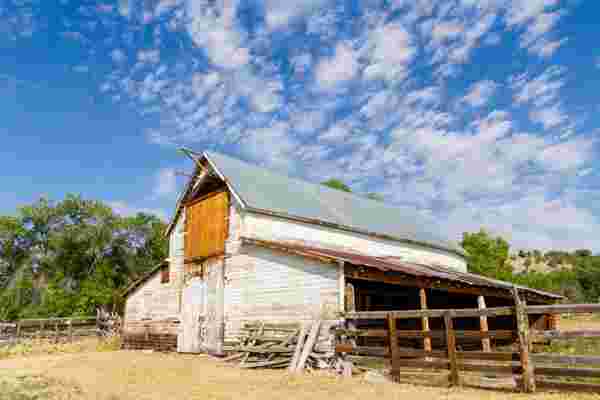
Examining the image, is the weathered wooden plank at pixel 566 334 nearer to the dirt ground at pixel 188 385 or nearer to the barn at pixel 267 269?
the dirt ground at pixel 188 385

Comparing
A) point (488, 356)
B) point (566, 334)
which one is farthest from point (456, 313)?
point (566, 334)

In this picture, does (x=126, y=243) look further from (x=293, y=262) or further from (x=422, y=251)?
(x=293, y=262)

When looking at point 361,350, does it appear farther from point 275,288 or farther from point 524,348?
point 275,288

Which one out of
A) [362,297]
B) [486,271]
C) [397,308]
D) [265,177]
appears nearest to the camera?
[362,297]

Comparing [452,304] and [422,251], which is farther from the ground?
[422,251]

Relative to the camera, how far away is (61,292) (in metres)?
40.6

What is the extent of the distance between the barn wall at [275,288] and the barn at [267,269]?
3 centimetres

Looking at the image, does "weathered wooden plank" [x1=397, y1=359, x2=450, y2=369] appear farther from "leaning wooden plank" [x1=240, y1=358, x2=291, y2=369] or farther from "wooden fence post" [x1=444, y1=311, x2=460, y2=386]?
"leaning wooden plank" [x1=240, y1=358, x2=291, y2=369]

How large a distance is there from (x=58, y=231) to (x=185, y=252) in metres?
29.9

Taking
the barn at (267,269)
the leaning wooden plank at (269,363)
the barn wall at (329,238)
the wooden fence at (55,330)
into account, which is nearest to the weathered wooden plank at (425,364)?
the barn at (267,269)

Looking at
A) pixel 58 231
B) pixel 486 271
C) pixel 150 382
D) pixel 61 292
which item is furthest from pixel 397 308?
pixel 58 231

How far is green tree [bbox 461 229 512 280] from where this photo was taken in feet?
144

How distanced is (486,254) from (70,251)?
128ft

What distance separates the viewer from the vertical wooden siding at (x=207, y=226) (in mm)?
18438
